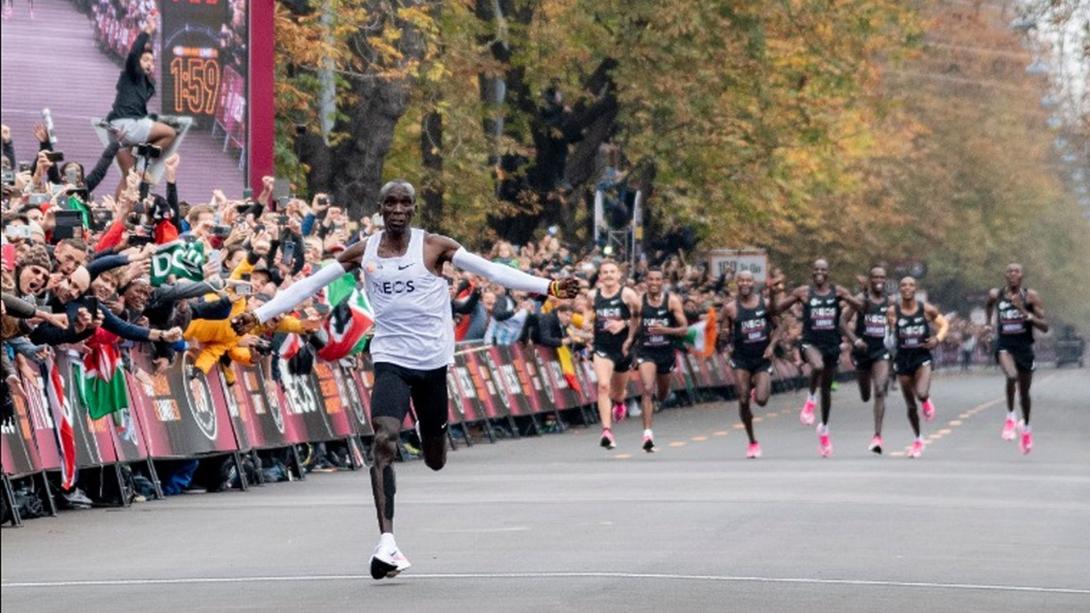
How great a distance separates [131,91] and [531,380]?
909 centimetres

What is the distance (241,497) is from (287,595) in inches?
329

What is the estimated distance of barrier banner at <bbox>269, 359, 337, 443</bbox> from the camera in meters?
24.1

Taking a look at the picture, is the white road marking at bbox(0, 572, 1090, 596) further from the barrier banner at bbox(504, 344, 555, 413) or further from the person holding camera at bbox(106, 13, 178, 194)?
the barrier banner at bbox(504, 344, 555, 413)

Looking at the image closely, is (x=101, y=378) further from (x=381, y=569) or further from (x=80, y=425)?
(x=381, y=569)

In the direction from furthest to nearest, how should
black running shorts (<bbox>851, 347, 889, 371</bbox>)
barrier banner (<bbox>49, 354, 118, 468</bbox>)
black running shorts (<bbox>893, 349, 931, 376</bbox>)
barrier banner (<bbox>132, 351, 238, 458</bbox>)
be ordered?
black running shorts (<bbox>851, 347, 889, 371</bbox>), black running shorts (<bbox>893, 349, 931, 376</bbox>), barrier banner (<bbox>132, 351, 238, 458</bbox>), barrier banner (<bbox>49, 354, 118, 468</bbox>)

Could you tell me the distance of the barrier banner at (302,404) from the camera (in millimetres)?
24062

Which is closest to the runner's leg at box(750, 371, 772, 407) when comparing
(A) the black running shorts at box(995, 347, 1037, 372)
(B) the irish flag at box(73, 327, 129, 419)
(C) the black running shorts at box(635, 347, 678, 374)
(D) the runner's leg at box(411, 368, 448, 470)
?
(C) the black running shorts at box(635, 347, 678, 374)

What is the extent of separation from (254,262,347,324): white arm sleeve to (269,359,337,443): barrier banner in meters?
9.40

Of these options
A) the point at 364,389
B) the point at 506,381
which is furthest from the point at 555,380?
the point at 364,389

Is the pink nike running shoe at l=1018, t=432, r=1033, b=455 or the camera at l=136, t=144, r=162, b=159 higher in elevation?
the camera at l=136, t=144, r=162, b=159

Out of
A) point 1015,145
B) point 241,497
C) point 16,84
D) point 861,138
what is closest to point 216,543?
point 241,497

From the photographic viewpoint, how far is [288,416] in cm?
2402

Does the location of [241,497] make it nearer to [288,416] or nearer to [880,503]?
[288,416]

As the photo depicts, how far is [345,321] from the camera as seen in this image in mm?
25688
